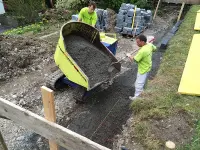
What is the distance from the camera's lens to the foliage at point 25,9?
12367mm

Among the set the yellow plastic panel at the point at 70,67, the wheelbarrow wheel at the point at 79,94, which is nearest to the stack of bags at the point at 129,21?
the wheelbarrow wheel at the point at 79,94

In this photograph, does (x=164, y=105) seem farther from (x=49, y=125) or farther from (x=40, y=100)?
(x=49, y=125)

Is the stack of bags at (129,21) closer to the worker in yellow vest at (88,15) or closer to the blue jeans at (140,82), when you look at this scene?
the worker in yellow vest at (88,15)

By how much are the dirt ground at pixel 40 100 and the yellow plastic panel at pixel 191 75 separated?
125 centimetres

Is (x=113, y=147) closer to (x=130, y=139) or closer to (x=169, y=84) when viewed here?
(x=130, y=139)

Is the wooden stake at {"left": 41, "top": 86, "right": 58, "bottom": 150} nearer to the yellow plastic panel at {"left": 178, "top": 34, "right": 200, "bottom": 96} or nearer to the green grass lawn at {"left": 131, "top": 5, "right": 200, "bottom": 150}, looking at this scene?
the green grass lawn at {"left": 131, "top": 5, "right": 200, "bottom": 150}

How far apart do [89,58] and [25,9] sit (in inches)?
303

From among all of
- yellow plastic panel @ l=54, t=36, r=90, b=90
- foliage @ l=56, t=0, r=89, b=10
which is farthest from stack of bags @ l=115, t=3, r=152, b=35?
yellow plastic panel @ l=54, t=36, r=90, b=90

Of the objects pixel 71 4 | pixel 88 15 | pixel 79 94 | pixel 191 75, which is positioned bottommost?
pixel 79 94

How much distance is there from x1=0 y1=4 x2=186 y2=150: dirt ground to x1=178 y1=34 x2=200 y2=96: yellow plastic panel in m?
1.25

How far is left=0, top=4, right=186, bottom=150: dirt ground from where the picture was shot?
5087 millimetres

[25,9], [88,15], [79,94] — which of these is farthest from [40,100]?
[25,9]

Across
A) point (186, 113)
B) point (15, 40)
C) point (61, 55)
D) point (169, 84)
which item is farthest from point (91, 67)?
point (15, 40)

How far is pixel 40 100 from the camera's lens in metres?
6.22
